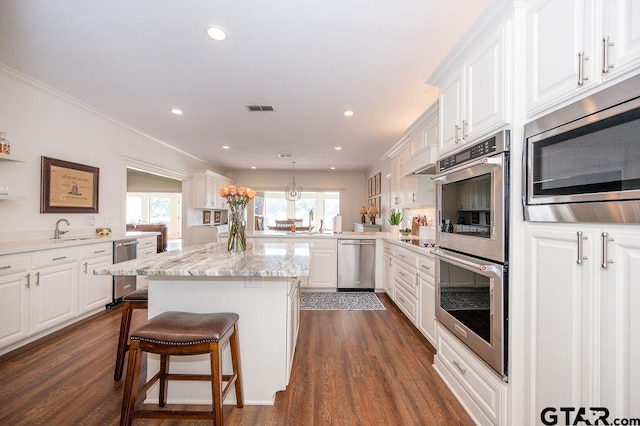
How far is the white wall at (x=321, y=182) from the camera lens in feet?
27.5

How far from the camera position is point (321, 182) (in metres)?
8.41

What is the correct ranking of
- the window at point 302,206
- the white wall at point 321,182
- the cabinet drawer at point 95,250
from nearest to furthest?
1. the cabinet drawer at point 95,250
2. the white wall at point 321,182
3. the window at point 302,206

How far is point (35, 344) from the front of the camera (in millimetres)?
2537

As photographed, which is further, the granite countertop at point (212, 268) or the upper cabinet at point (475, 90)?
the granite countertop at point (212, 268)

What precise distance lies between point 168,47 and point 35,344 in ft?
9.74

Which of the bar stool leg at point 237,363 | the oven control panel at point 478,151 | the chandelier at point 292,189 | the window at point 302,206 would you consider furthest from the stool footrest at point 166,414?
the window at point 302,206

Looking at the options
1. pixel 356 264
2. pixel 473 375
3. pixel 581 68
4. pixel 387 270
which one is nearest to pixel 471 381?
pixel 473 375

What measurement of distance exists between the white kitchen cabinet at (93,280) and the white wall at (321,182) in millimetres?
5222

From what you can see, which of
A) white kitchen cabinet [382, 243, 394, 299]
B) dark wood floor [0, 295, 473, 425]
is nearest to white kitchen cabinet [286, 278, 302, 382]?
dark wood floor [0, 295, 473, 425]

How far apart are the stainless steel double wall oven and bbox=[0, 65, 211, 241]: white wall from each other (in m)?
3.87

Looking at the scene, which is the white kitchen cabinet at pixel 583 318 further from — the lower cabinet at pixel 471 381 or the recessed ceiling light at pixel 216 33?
the recessed ceiling light at pixel 216 33

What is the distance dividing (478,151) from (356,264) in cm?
304

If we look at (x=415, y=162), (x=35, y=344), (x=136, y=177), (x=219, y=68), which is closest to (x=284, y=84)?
(x=219, y=68)

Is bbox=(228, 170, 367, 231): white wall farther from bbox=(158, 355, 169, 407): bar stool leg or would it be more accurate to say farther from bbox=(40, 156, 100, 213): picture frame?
bbox=(158, 355, 169, 407): bar stool leg
